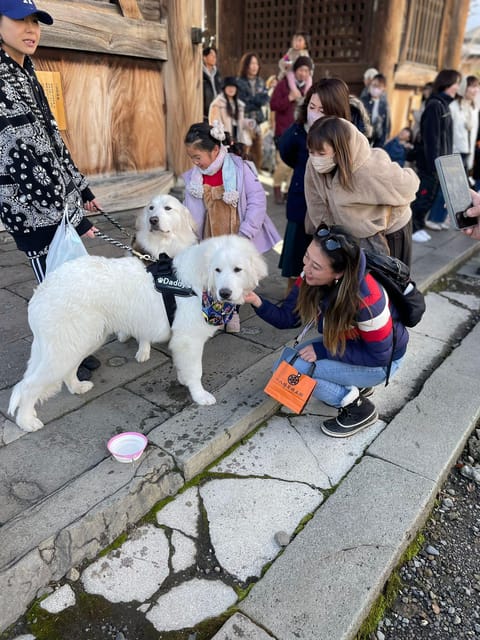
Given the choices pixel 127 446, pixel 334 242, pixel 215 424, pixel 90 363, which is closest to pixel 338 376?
pixel 215 424

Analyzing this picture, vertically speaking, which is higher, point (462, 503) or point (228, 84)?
point (228, 84)

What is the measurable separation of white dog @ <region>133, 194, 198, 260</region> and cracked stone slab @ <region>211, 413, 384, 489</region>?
1.57 metres

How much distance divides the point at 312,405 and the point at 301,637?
1.71m

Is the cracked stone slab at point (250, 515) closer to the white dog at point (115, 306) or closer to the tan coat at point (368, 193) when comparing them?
the white dog at point (115, 306)

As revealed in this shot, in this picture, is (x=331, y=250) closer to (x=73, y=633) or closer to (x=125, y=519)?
(x=125, y=519)

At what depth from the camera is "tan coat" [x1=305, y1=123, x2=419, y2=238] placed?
10.1 feet

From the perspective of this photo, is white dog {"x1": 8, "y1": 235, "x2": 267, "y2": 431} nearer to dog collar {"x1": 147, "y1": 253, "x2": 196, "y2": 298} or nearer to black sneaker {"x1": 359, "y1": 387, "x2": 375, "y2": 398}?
dog collar {"x1": 147, "y1": 253, "x2": 196, "y2": 298}

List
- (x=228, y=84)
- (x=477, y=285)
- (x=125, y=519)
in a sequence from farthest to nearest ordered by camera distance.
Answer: (x=228, y=84) → (x=477, y=285) → (x=125, y=519)

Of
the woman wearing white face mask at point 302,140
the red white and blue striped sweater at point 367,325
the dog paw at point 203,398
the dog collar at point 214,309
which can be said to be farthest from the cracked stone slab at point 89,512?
the woman wearing white face mask at point 302,140

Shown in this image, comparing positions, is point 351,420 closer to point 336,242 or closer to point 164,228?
point 336,242

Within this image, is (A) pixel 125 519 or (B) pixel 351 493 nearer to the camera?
(A) pixel 125 519

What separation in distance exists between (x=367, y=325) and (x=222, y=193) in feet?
6.07

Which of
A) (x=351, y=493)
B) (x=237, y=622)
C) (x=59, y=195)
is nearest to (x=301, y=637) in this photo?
(x=237, y=622)

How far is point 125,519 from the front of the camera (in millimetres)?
2365
